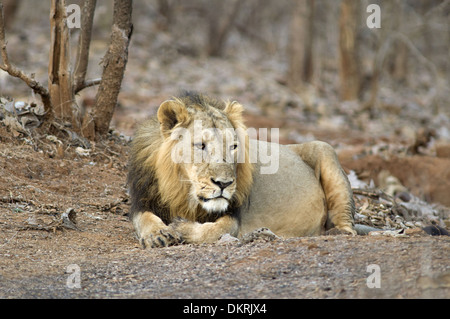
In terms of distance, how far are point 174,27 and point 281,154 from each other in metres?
18.0

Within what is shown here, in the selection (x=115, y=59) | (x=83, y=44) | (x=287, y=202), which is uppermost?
(x=83, y=44)

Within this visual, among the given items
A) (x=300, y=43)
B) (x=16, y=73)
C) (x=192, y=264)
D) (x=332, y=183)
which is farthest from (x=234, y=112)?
(x=300, y=43)

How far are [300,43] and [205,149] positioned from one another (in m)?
16.0

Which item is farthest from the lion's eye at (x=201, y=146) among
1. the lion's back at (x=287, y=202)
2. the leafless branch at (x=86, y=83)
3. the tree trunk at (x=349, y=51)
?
the tree trunk at (x=349, y=51)

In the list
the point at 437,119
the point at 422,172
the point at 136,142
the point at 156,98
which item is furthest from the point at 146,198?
the point at 437,119

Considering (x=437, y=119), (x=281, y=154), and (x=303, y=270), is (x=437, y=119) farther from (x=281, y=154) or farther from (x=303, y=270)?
(x=303, y=270)

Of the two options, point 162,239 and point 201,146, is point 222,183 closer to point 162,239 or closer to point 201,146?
point 201,146

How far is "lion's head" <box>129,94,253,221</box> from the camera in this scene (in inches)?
188

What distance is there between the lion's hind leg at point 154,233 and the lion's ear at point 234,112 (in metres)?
1.04

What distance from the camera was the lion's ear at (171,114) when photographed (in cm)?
509

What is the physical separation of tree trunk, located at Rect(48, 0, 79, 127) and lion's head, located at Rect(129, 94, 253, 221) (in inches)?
98.4

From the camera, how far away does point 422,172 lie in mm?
9062

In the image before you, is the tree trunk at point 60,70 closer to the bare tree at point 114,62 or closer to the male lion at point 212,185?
the bare tree at point 114,62

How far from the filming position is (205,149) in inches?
191
